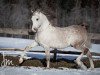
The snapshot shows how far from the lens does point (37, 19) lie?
215 inches

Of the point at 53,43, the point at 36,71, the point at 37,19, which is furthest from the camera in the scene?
the point at 53,43

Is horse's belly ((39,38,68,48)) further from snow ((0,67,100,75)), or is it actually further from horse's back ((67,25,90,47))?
snow ((0,67,100,75))

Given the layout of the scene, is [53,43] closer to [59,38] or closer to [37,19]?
[59,38]

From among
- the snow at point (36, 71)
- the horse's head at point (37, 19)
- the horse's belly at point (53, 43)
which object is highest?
the horse's head at point (37, 19)

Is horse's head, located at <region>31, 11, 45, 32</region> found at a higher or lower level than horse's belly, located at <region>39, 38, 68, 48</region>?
higher

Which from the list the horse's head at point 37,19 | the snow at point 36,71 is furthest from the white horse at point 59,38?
the snow at point 36,71

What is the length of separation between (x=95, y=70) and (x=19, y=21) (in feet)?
23.2

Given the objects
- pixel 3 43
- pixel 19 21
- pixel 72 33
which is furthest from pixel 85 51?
pixel 19 21

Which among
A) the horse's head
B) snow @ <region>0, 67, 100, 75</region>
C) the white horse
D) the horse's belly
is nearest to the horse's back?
the white horse

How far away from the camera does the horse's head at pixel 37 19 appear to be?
17.8ft

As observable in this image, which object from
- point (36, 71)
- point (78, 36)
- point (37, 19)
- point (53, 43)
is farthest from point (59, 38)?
point (36, 71)

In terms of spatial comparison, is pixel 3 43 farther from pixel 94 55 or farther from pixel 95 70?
pixel 95 70

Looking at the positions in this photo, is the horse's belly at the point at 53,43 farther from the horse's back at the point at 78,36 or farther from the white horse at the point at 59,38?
the horse's back at the point at 78,36

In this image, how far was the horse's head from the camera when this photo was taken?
542 centimetres
